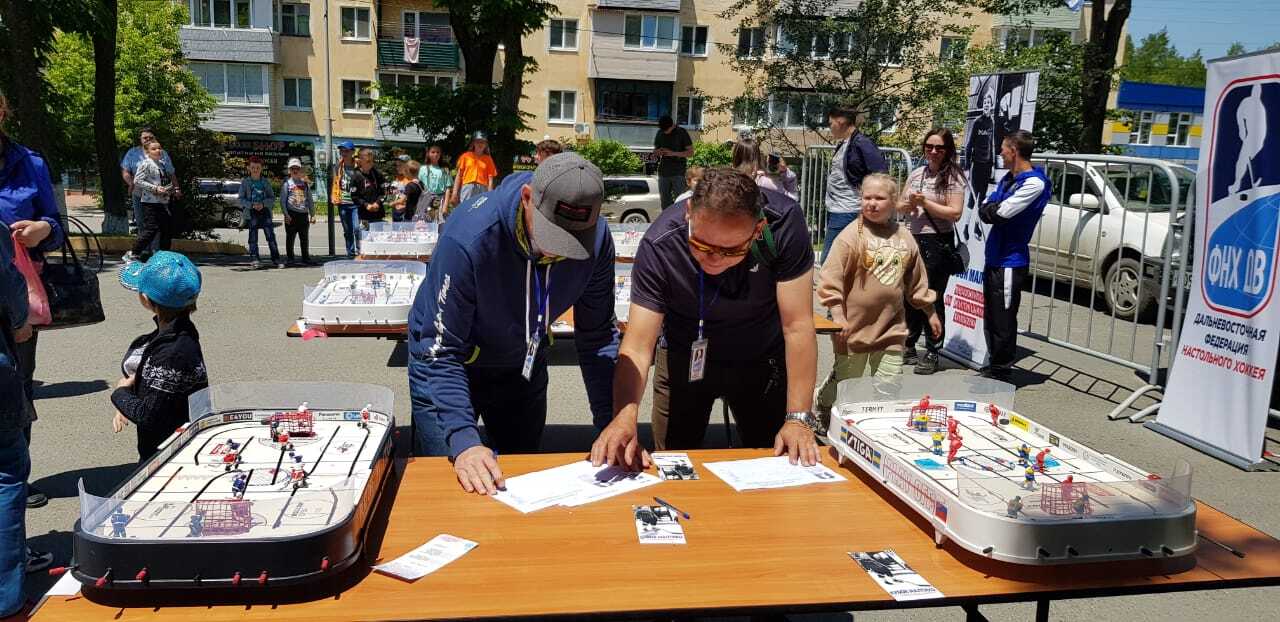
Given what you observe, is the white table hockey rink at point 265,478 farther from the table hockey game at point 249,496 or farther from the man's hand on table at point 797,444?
the man's hand on table at point 797,444

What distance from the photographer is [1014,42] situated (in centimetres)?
1972

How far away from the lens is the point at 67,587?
1.80 m

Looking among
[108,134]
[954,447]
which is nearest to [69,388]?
[954,447]

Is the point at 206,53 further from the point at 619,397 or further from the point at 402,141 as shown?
the point at 619,397

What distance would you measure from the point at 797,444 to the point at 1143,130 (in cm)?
5181

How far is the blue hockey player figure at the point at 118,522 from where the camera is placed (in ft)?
5.72

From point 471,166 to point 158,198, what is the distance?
3.89 m

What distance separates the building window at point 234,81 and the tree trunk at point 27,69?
Answer: 958 inches

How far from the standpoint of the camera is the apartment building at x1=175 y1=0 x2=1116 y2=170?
35.8 meters

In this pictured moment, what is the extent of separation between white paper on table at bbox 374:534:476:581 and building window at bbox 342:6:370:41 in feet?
124

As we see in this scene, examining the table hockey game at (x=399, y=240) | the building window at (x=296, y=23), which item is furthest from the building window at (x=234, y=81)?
the table hockey game at (x=399, y=240)

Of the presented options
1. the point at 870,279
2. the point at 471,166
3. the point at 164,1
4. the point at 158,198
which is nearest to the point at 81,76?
the point at 164,1

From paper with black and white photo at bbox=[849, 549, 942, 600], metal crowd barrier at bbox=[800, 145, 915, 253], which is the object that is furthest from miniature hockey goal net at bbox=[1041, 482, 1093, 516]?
metal crowd barrier at bbox=[800, 145, 915, 253]

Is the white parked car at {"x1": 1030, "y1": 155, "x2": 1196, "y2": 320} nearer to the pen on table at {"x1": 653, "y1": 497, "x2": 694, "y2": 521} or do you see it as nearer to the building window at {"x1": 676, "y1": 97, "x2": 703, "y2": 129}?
the pen on table at {"x1": 653, "y1": 497, "x2": 694, "y2": 521}
